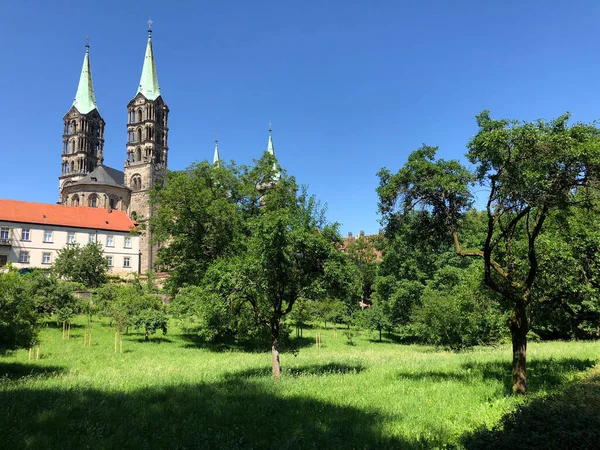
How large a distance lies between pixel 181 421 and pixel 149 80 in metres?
103

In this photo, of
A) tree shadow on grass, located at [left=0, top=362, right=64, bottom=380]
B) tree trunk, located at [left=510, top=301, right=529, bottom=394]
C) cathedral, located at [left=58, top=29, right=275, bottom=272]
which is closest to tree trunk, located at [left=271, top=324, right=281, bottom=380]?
tree trunk, located at [left=510, top=301, right=529, bottom=394]

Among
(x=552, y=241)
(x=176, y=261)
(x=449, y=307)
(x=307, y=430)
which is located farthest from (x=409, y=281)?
(x=307, y=430)

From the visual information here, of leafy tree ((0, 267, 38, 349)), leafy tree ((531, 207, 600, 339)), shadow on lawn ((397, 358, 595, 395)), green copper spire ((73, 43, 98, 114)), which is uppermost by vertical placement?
green copper spire ((73, 43, 98, 114))

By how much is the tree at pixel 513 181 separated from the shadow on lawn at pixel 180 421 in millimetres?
5345

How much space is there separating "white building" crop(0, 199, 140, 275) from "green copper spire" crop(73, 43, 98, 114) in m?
48.4

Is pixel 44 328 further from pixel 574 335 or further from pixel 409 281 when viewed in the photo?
pixel 574 335

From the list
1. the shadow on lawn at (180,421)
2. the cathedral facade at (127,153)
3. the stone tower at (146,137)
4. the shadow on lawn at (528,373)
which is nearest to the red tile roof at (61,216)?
the cathedral facade at (127,153)

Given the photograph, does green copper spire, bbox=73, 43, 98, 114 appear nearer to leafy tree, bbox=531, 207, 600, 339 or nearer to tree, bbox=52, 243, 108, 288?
tree, bbox=52, 243, 108, 288

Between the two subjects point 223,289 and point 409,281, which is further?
point 409,281

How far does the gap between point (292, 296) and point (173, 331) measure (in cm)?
2649

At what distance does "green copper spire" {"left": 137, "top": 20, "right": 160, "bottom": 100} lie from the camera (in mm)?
98375

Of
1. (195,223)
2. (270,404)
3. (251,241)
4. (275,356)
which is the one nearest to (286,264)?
(251,241)

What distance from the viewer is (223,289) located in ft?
48.8

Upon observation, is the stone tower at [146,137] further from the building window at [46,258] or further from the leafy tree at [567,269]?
the leafy tree at [567,269]
